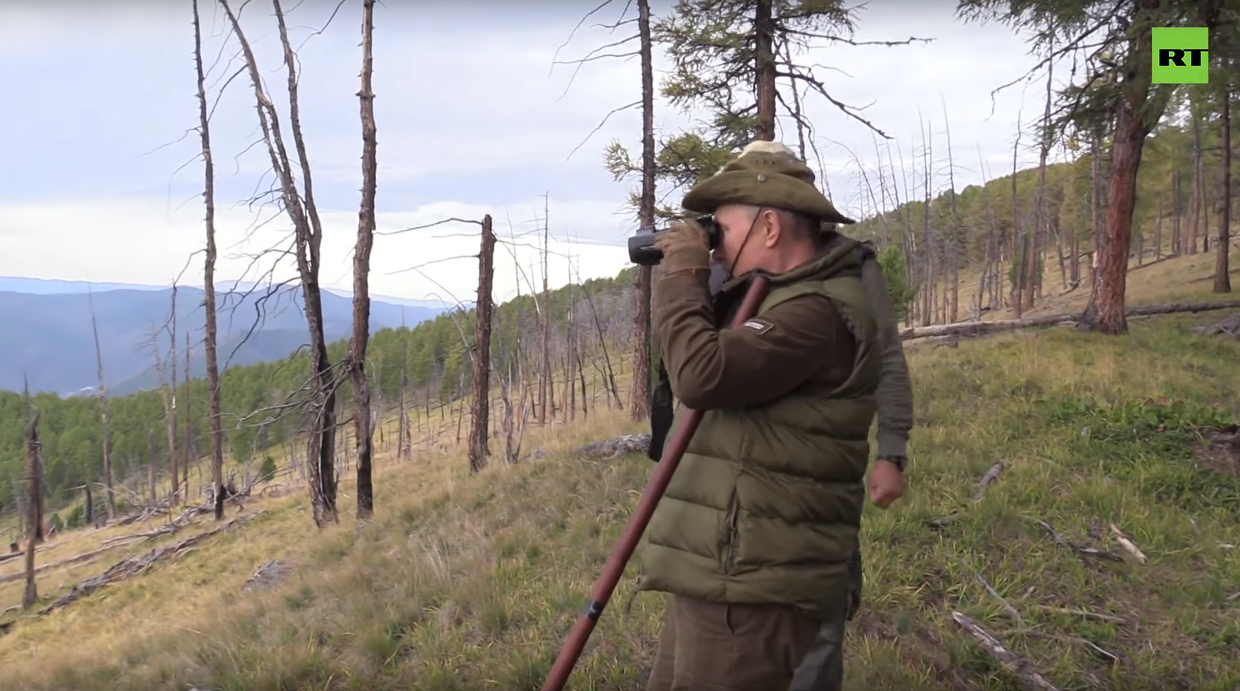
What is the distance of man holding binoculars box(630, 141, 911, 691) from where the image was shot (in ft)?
6.14

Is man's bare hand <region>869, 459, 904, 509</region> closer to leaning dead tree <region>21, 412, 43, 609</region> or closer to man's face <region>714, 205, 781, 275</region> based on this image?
man's face <region>714, 205, 781, 275</region>

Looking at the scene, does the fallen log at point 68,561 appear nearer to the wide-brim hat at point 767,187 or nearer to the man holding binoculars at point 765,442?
the man holding binoculars at point 765,442

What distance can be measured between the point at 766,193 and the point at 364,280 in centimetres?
847

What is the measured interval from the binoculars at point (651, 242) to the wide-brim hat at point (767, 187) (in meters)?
0.06

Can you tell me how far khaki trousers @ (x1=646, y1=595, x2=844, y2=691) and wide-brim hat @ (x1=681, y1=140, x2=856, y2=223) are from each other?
3.47ft

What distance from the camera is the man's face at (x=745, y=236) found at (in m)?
2.05

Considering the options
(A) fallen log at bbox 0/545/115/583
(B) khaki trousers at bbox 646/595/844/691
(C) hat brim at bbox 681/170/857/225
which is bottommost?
(A) fallen log at bbox 0/545/115/583

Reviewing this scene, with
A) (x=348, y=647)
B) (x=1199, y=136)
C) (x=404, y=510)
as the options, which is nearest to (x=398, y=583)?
(x=348, y=647)

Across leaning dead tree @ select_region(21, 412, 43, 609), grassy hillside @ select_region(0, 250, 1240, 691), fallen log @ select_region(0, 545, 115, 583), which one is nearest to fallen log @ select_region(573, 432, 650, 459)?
grassy hillside @ select_region(0, 250, 1240, 691)

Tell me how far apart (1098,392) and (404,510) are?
8.17 metres

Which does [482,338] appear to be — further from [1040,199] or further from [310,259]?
[1040,199]

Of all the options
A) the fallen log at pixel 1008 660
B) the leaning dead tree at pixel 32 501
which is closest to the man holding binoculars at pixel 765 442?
the fallen log at pixel 1008 660

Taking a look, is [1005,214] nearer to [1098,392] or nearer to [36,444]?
[1098,392]

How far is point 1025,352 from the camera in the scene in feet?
37.5
